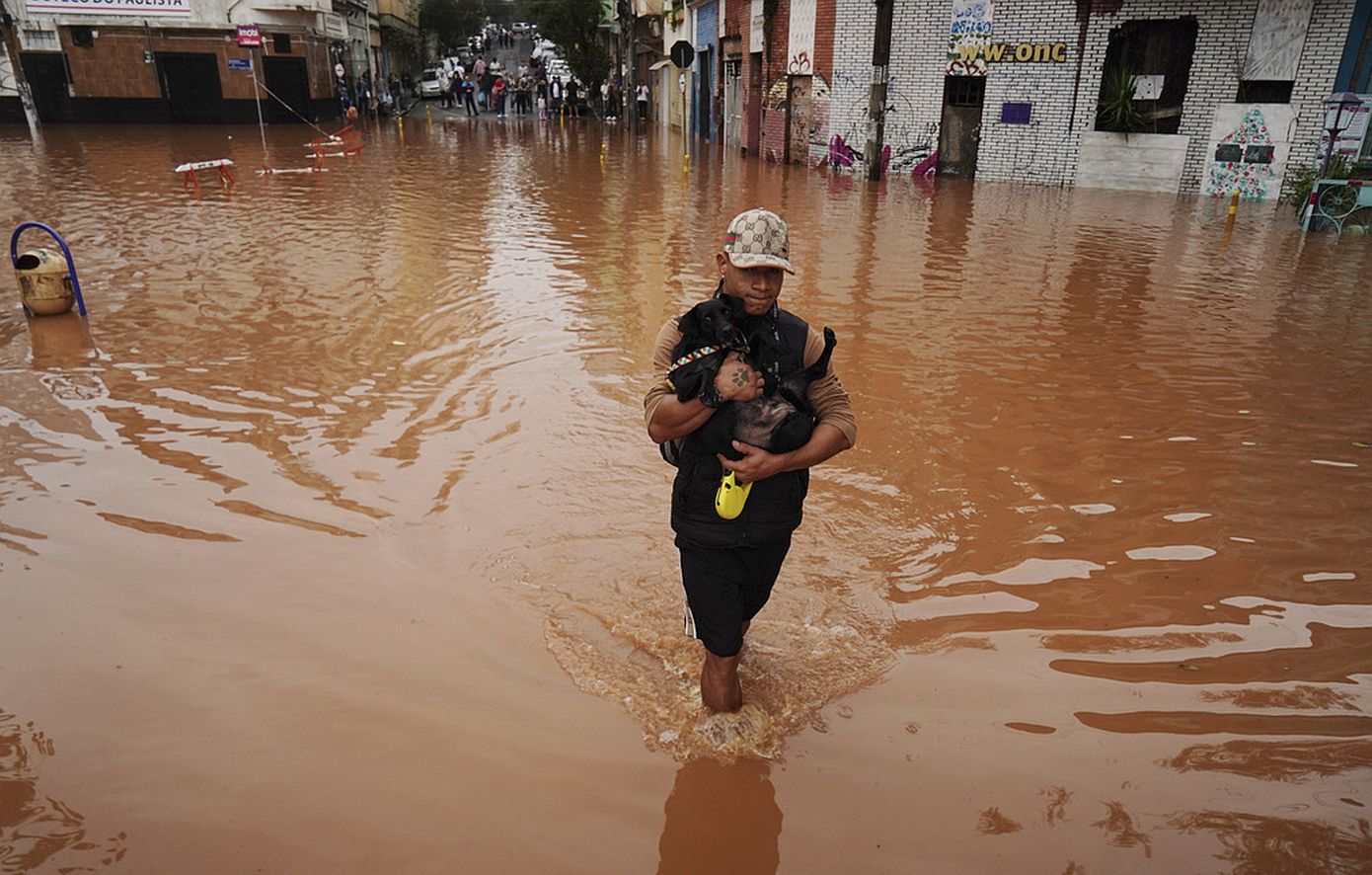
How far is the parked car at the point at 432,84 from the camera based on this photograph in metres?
49.1

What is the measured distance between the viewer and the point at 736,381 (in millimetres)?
2762

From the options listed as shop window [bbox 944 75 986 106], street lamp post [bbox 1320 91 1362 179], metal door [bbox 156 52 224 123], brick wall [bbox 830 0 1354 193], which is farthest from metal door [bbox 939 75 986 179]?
metal door [bbox 156 52 224 123]

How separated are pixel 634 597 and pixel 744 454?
167 centimetres

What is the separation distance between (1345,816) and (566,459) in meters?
4.30

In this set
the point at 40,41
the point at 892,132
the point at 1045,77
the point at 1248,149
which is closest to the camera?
the point at 1248,149

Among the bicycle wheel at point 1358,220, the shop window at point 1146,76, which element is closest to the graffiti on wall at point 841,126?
the shop window at point 1146,76

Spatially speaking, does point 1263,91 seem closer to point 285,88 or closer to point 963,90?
point 963,90

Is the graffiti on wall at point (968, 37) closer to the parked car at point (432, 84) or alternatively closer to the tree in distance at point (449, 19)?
the parked car at point (432, 84)

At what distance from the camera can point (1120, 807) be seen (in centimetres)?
306

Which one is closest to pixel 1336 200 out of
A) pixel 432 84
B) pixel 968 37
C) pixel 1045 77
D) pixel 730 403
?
pixel 1045 77

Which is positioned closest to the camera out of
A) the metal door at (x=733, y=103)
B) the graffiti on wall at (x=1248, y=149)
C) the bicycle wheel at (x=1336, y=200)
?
the bicycle wheel at (x=1336, y=200)

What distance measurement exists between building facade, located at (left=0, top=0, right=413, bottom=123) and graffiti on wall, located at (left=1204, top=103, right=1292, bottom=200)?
2800 centimetres

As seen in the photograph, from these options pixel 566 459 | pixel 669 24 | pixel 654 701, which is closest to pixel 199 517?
pixel 566 459

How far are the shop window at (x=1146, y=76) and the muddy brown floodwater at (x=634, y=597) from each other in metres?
10.8
